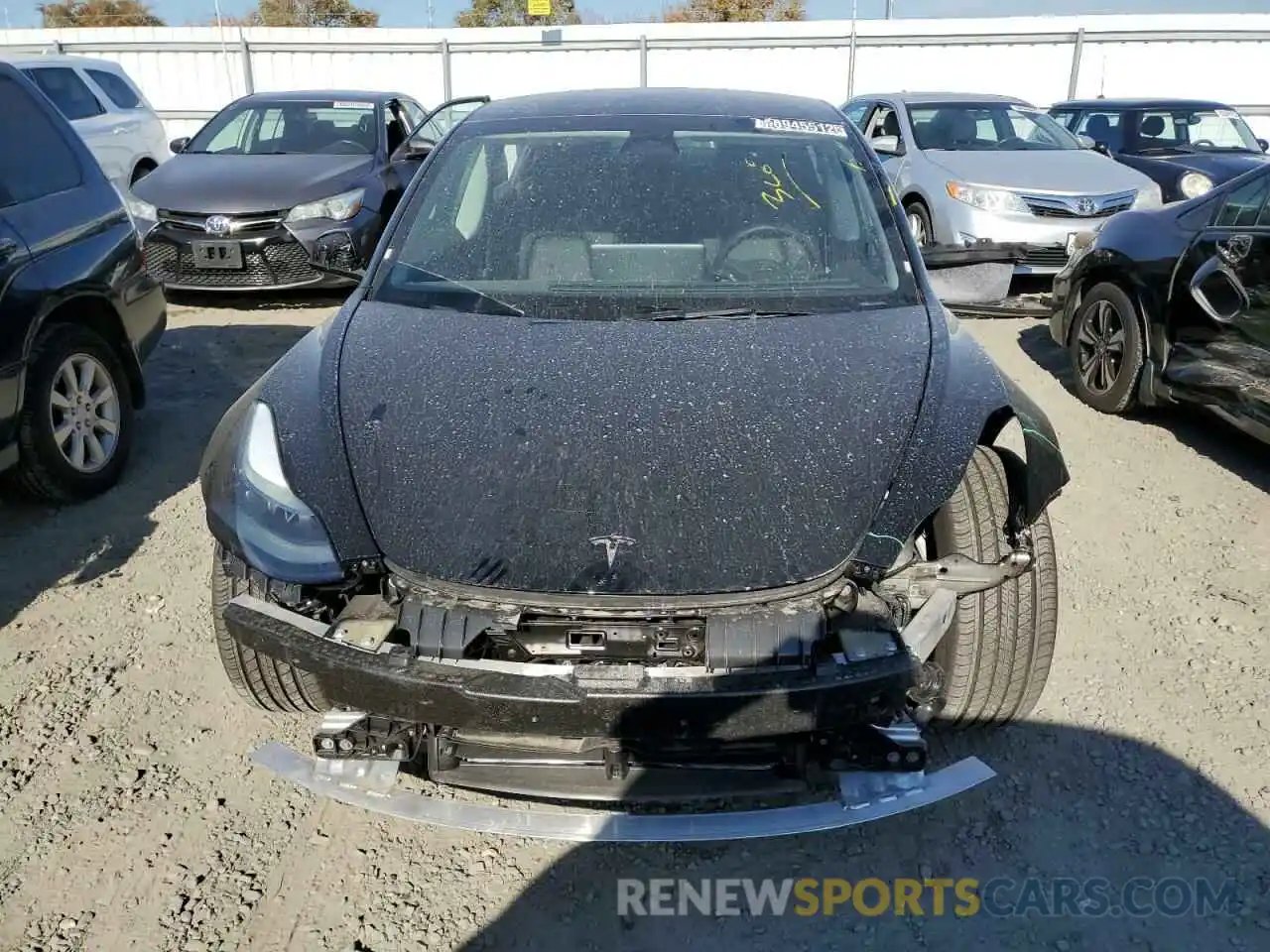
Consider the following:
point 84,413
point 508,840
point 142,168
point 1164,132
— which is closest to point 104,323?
point 84,413

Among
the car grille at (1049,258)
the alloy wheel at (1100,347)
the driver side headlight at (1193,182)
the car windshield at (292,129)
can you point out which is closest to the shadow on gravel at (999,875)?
the alloy wheel at (1100,347)

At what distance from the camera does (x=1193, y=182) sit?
372 inches

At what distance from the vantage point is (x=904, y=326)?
8.98 ft

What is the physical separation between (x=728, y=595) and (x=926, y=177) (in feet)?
23.3

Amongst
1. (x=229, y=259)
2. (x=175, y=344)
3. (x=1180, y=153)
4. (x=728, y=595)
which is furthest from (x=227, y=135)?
(x=1180, y=153)

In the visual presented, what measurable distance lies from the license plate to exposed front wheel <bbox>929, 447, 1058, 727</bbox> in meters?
6.11

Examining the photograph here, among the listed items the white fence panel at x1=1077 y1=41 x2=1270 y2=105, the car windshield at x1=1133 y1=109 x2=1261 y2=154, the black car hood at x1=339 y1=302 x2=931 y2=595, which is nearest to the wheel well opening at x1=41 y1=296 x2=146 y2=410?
the black car hood at x1=339 y1=302 x2=931 y2=595

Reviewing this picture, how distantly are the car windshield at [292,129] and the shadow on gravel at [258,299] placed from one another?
1.20 meters

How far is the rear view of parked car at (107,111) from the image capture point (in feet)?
30.6

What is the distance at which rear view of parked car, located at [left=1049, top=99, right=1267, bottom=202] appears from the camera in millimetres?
10312

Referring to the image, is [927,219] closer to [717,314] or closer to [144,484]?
[717,314]

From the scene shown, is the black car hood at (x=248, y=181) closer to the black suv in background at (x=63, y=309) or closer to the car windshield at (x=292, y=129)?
the car windshield at (x=292, y=129)

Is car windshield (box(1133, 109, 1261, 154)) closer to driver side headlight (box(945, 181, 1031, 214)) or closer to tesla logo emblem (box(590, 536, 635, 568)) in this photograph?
driver side headlight (box(945, 181, 1031, 214))

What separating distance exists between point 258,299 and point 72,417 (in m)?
4.00
